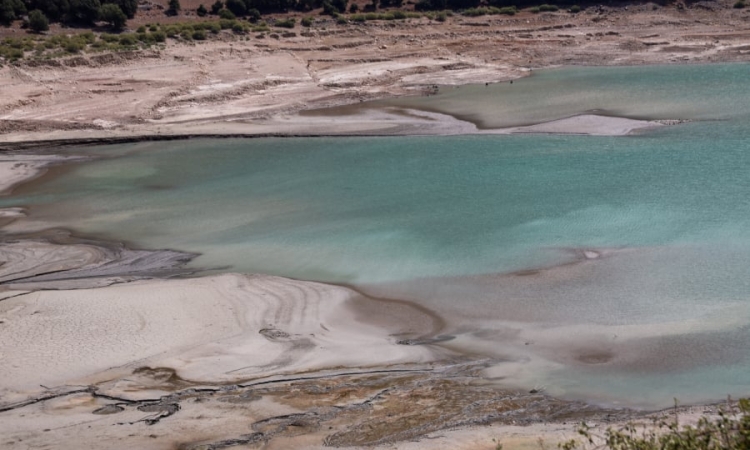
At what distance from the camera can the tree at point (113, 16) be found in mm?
42250

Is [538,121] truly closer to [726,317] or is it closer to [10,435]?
[726,317]

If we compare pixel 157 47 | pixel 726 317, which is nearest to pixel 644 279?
pixel 726 317

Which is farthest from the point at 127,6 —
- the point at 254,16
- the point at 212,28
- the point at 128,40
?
the point at 128,40

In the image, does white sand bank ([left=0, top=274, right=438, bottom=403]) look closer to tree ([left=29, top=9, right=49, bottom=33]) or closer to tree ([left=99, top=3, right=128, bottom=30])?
tree ([left=29, top=9, right=49, bottom=33])

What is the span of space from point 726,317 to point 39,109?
80.0 ft

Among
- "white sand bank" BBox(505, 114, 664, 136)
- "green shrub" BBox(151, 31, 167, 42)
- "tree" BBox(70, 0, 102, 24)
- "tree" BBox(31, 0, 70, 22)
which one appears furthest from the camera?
"tree" BBox(31, 0, 70, 22)

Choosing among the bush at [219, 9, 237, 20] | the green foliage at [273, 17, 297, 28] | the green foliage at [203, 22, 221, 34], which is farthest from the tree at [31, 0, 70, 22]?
the green foliage at [273, 17, 297, 28]

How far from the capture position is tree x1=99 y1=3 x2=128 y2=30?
4225 cm

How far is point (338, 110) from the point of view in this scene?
3291 centimetres

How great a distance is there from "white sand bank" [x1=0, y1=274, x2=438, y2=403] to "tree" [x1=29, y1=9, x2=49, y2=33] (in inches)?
1072

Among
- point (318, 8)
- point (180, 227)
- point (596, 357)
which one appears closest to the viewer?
point (596, 357)

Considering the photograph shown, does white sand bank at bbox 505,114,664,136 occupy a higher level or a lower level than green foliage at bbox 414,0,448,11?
lower

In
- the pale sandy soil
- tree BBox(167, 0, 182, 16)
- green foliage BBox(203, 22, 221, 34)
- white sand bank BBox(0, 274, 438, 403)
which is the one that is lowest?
white sand bank BBox(0, 274, 438, 403)

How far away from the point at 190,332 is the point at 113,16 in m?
31.4
